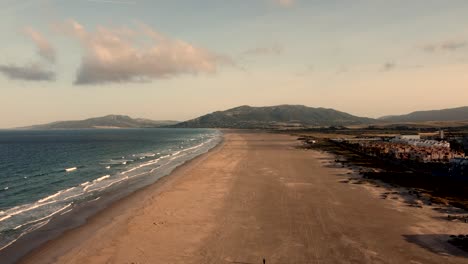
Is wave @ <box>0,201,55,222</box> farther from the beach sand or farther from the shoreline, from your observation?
the beach sand

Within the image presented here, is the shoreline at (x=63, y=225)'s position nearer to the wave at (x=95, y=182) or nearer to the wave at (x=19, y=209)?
the wave at (x=19, y=209)

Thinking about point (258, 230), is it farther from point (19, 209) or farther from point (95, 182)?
point (95, 182)

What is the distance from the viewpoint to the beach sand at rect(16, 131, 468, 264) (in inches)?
859

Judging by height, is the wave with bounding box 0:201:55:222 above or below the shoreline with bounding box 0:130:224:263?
above

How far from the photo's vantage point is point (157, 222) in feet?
96.5

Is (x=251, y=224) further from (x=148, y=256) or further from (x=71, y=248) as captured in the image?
(x=71, y=248)

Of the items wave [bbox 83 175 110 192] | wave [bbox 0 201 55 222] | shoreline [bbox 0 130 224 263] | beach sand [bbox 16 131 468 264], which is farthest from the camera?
wave [bbox 83 175 110 192]

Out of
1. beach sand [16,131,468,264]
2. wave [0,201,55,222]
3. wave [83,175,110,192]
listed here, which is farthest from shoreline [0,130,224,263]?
wave [83,175,110,192]

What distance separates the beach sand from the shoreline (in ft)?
1.76

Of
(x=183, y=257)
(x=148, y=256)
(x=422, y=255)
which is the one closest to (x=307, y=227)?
(x=422, y=255)

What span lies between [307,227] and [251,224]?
4170 mm

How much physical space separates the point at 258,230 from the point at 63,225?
15365mm

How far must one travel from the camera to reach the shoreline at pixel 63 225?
23266 millimetres

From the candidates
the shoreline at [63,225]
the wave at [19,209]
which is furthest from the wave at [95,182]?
the wave at [19,209]
